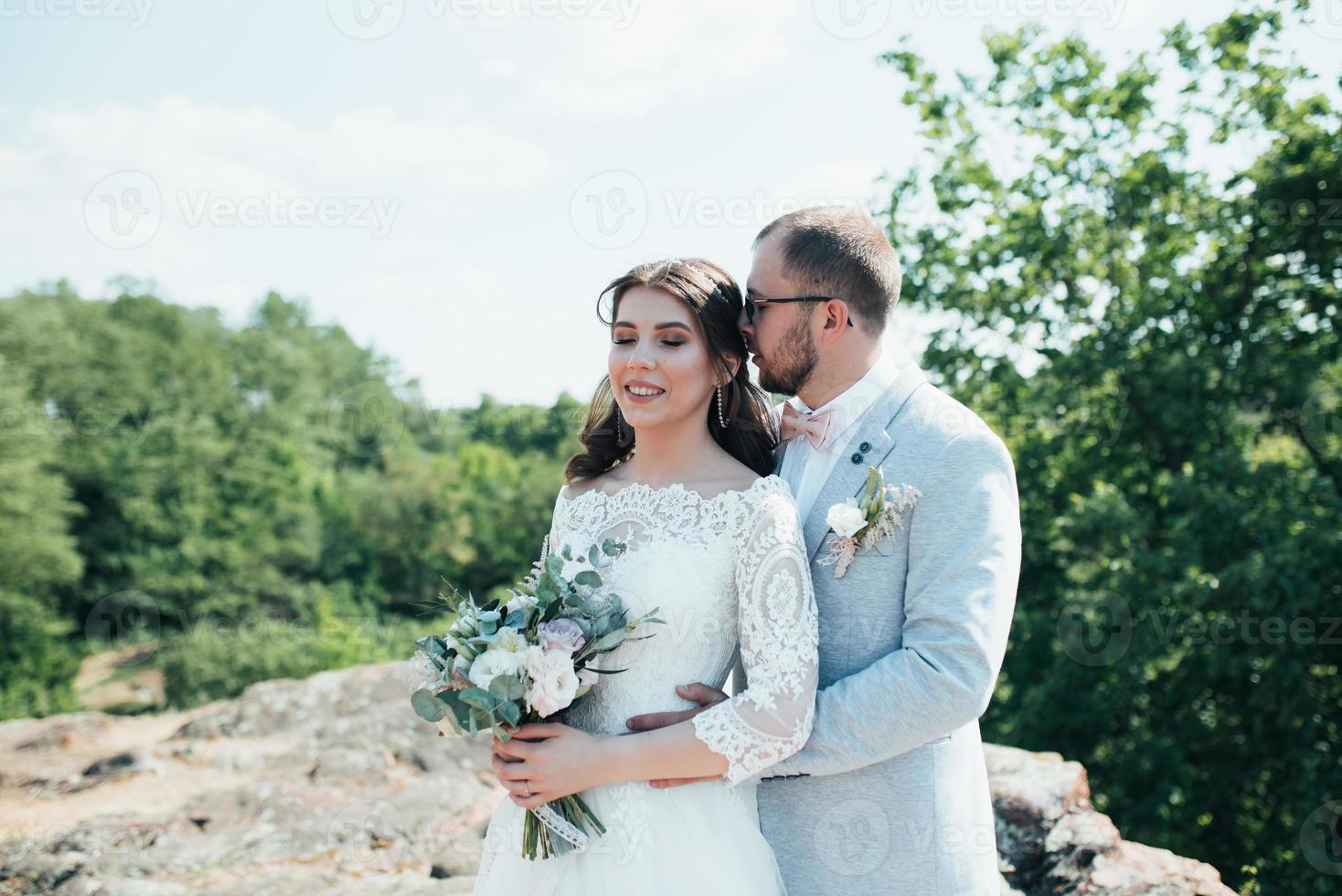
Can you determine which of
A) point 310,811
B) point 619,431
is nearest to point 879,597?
point 619,431

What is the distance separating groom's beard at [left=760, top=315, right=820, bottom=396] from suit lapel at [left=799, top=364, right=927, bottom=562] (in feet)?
0.78

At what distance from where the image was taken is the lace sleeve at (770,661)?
2.40 meters

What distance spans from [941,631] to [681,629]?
70cm

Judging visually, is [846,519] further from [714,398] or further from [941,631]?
[714,398]

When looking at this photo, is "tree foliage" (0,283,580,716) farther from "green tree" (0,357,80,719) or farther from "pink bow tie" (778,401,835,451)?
"pink bow tie" (778,401,835,451)

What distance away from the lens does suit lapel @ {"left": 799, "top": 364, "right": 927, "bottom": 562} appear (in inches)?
107

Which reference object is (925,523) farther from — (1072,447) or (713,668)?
(1072,447)

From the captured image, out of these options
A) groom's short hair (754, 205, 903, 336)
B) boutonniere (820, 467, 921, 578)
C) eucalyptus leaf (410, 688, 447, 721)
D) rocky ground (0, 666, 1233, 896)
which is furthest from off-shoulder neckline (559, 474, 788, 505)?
rocky ground (0, 666, 1233, 896)

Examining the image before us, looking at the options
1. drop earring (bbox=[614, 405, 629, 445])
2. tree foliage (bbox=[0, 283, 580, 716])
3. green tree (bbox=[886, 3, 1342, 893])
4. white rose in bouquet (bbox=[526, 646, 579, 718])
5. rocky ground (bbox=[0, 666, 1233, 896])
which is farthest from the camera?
tree foliage (bbox=[0, 283, 580, 716])

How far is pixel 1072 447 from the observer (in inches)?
411

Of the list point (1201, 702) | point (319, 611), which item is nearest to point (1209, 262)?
point (1201, 702)

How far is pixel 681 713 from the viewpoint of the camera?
2559 millimetres

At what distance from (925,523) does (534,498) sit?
35109 millimetres

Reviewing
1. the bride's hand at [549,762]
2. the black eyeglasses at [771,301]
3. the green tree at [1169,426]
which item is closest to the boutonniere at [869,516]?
the black eyeglasses at [771,301]
